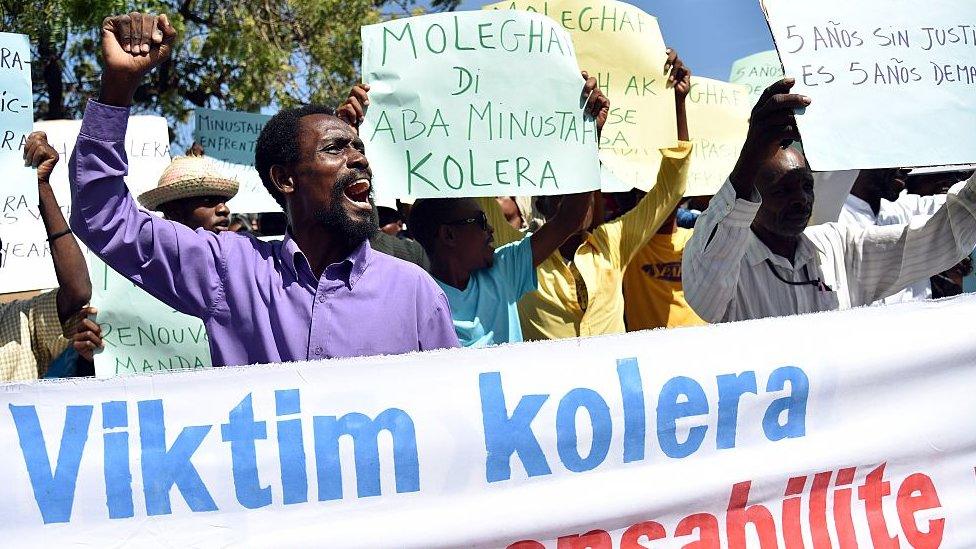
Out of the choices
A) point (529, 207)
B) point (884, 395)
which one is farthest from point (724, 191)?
point (529, 207)

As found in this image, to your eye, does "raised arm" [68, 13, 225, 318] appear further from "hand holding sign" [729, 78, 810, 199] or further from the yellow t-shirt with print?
the yellow t-shirt with print

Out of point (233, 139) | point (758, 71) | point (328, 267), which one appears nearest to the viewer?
point (328, 267)

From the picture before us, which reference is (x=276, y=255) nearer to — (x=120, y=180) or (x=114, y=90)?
(x=120, y=180)

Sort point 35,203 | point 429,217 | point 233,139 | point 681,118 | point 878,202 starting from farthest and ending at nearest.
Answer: point 233,139 → point 878,202 → point 681,118 → point 429,217 → point 35,203

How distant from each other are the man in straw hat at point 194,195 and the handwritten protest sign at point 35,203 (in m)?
0.20

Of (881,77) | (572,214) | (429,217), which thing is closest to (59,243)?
(429,217)

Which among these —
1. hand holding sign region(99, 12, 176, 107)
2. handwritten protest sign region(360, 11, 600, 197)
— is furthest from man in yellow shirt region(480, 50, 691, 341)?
hand holding sign region(99, 12, 176, 107)

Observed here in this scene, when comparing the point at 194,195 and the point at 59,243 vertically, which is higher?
the point at 194,195

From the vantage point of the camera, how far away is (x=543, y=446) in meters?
2.39

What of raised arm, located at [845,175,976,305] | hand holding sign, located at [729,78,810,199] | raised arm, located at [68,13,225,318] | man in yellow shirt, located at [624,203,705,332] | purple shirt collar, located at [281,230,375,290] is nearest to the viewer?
raised arm, located at [68,13,225,318]

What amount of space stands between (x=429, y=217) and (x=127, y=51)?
1.74 meters

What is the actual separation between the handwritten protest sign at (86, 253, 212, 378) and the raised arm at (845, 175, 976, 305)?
7.65 feet

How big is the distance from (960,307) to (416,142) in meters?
1.80

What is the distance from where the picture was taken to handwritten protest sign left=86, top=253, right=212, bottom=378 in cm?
377
